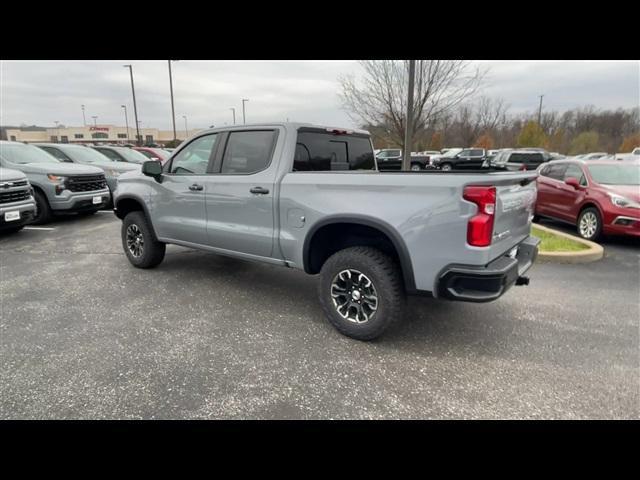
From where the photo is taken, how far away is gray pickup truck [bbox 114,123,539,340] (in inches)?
104

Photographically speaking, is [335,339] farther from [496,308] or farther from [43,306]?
[43,306]

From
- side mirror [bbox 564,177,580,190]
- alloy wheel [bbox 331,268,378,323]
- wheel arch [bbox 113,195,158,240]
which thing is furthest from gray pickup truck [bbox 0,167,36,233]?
side mirror [bbox 564,177,580,190]

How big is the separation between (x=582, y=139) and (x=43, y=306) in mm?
55048

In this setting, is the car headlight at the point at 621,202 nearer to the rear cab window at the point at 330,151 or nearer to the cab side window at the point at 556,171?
the cab side window at the point at 556,171

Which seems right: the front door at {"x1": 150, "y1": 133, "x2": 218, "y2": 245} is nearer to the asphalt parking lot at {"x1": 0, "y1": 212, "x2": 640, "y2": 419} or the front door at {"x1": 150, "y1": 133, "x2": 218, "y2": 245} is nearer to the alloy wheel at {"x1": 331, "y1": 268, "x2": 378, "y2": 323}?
the asphalt parking lot at {"x1": 0, "y1": 212, "x2": 640, "y2": 419}

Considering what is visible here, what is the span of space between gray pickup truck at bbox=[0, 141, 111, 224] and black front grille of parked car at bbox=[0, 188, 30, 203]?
92cm

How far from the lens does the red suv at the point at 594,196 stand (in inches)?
246

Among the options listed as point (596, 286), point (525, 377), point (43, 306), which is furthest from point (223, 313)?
point (596, 286)

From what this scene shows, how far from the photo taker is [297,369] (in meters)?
2.84

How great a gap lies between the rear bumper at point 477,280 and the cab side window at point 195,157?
9.82 ft

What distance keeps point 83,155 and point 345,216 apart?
11223 millimetres

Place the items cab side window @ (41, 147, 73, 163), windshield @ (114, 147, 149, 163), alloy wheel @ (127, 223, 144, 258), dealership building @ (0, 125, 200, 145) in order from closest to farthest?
alloy wheel @ (127, 223, 144, 258) < cab side window @ (41, 147, 73, 163) < windshield @ (114, 147, 149, 163) < dealership building @ (0, 125, 200, 145)

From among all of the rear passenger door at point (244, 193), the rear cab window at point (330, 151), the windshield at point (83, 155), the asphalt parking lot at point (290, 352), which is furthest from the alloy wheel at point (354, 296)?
the windshield at point (83, 155)

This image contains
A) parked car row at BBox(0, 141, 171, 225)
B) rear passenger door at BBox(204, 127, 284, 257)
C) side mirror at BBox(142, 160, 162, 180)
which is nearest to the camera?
rear passenger door at BBox(204, 127, 284, 257)
